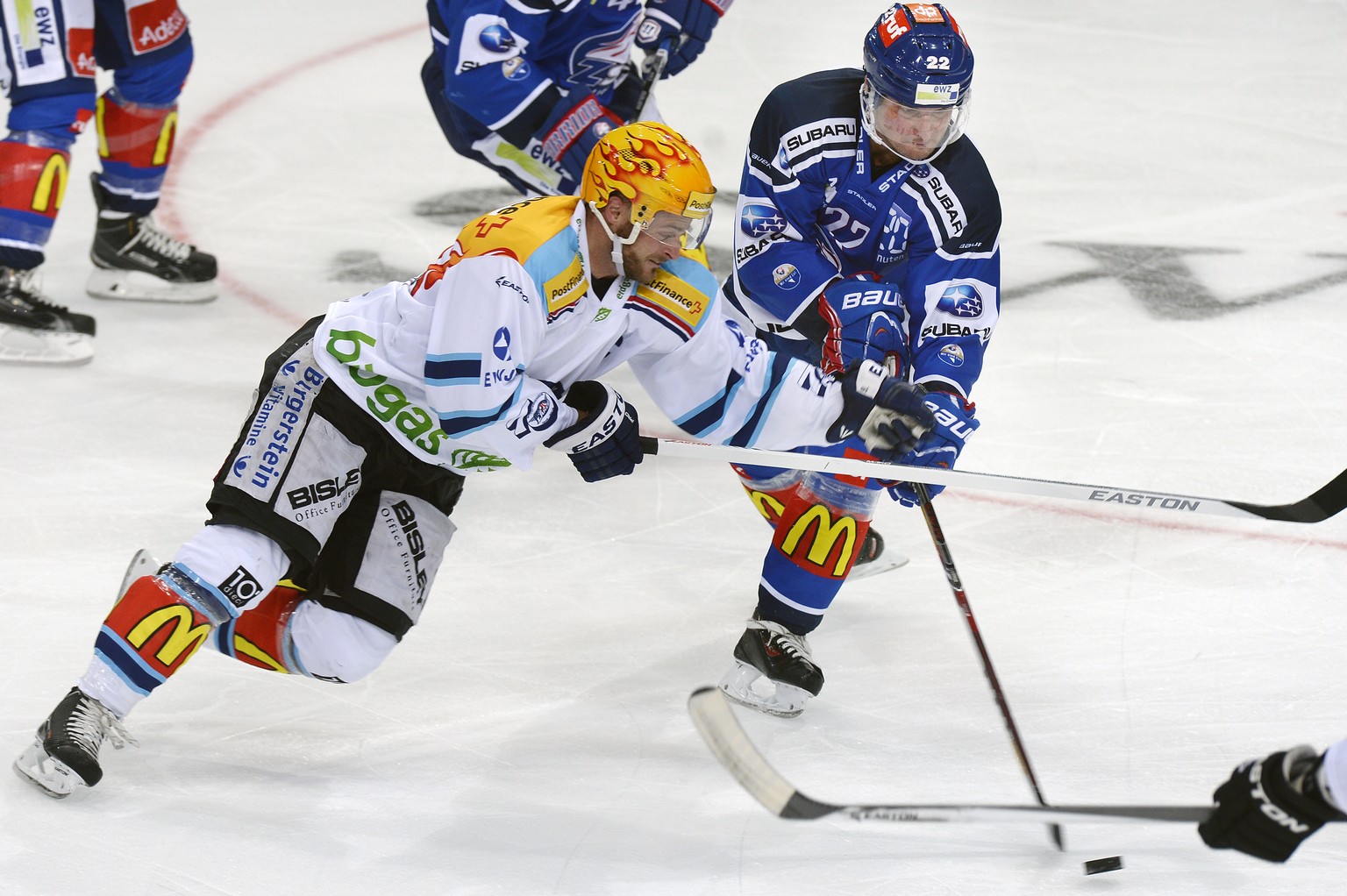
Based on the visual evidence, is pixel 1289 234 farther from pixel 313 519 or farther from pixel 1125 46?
pixel 313 519

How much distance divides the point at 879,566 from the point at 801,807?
129 cm

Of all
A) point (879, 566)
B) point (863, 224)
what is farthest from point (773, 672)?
point (863, 224)

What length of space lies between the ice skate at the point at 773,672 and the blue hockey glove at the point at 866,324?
51 cm

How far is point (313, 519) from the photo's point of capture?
2533mm

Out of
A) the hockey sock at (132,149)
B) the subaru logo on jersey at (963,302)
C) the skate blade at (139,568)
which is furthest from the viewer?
the hockey sock at (132,149)

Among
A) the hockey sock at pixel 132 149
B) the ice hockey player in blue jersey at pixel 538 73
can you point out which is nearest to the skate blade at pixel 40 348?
the hockey sock at pixel 132 149

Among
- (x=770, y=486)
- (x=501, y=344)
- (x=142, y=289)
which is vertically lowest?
(x=142, y=289)

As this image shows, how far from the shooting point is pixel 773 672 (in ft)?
9.34

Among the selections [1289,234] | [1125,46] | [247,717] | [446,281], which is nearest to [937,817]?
[446,281]

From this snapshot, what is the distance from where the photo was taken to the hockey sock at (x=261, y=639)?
2.59 m

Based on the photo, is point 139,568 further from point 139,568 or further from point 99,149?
point 99,149

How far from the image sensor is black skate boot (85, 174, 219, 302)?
4613 millimetres

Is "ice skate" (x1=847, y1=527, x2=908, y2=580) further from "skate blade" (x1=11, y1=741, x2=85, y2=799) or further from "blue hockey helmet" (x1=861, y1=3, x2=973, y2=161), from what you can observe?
"skate blade" (x1=11, y1=741, x2=85, y2=799)

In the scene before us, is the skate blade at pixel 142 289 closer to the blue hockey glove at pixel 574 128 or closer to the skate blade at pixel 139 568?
the blue hockey glove at pixel 574 128
